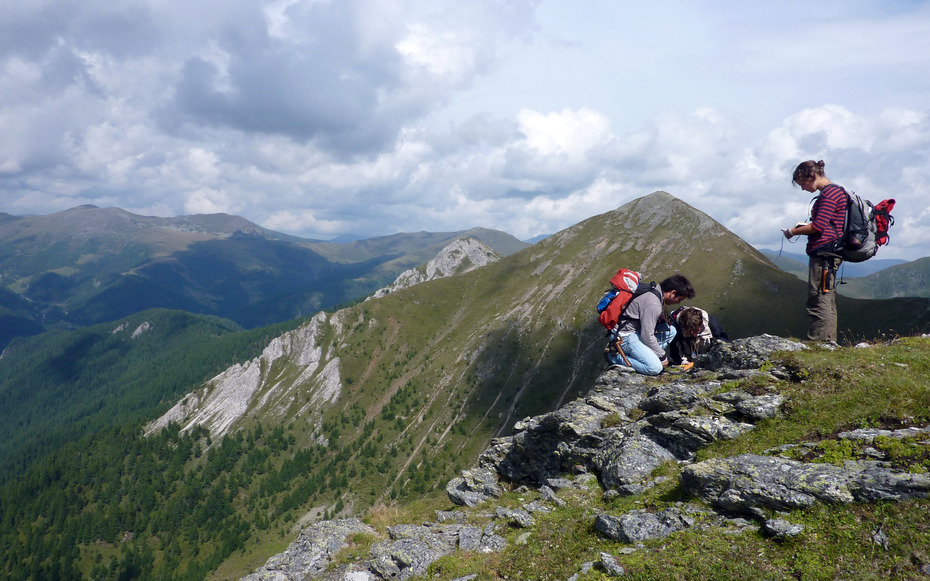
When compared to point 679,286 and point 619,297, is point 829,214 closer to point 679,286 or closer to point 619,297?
point 679,286

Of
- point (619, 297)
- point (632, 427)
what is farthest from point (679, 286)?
point (632, 427)

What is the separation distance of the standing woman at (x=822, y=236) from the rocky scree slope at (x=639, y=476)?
55.8 inches

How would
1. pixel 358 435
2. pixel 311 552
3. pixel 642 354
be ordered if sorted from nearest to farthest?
1. pixel 311 552
2. pixel 642 354
3. pixel 358 435

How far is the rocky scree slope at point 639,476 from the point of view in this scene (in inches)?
324

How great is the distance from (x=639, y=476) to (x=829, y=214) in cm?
1081

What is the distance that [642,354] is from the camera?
56.4 ft

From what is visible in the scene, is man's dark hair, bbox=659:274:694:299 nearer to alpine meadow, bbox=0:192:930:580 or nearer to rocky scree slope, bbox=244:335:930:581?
rocky scree slope, bbox=244:335:930:581

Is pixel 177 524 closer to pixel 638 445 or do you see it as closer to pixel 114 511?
pixel 114 511

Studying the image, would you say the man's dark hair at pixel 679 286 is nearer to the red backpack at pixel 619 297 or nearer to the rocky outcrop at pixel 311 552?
the red backpack at pixel 619 297

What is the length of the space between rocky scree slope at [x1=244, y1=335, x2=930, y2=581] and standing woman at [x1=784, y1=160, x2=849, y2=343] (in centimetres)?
142

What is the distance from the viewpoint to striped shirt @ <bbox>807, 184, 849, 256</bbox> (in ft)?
43.7

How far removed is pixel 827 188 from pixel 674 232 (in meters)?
188

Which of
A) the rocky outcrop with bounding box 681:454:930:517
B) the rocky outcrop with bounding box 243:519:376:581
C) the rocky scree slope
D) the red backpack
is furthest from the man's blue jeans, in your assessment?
the rocky outcrop with bounding box 243:519:376:581

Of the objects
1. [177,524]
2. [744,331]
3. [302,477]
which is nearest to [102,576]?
[177,524]
